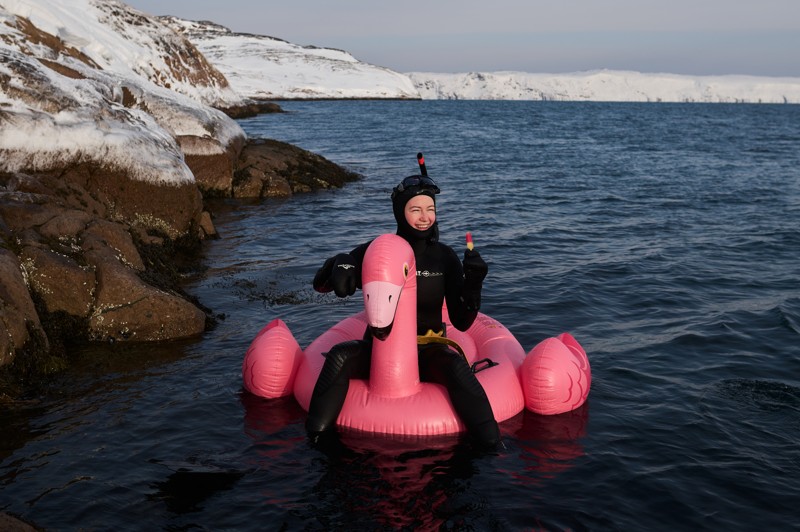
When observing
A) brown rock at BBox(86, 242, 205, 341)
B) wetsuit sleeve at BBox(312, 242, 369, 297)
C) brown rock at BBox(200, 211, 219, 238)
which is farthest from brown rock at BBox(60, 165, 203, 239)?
wetsuit sleeve at BBox(312, 242, 369, 297)

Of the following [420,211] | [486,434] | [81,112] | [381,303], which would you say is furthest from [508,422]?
[81,112]

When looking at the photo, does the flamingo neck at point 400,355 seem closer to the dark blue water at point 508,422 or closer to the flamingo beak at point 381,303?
the flamingo beak at point 381,303

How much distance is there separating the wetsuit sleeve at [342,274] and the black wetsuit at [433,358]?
11mm

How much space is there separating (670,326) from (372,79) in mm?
155867

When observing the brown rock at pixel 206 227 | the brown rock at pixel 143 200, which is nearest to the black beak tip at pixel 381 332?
the brown rock at pixel 143 200

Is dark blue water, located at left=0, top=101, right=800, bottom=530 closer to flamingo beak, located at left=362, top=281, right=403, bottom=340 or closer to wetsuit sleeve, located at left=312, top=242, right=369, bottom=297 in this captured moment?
flamingo beak, located at left=362, top=281, right=403, bottom=340

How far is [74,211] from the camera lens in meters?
10.8

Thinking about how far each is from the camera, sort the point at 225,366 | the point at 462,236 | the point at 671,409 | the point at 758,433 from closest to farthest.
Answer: the point at 758,433, the point at 671,409, the point at 225,366, the point at 462,236

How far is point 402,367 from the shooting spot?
7.14 meters

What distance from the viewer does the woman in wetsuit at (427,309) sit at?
701cm

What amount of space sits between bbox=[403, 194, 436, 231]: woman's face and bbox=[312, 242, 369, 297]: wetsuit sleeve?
543 millimetres

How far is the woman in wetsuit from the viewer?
7008mm

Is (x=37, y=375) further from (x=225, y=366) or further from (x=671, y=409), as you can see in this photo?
(x=671, y=409)

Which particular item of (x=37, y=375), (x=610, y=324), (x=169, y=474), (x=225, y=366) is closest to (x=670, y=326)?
(x=610, y=324)
